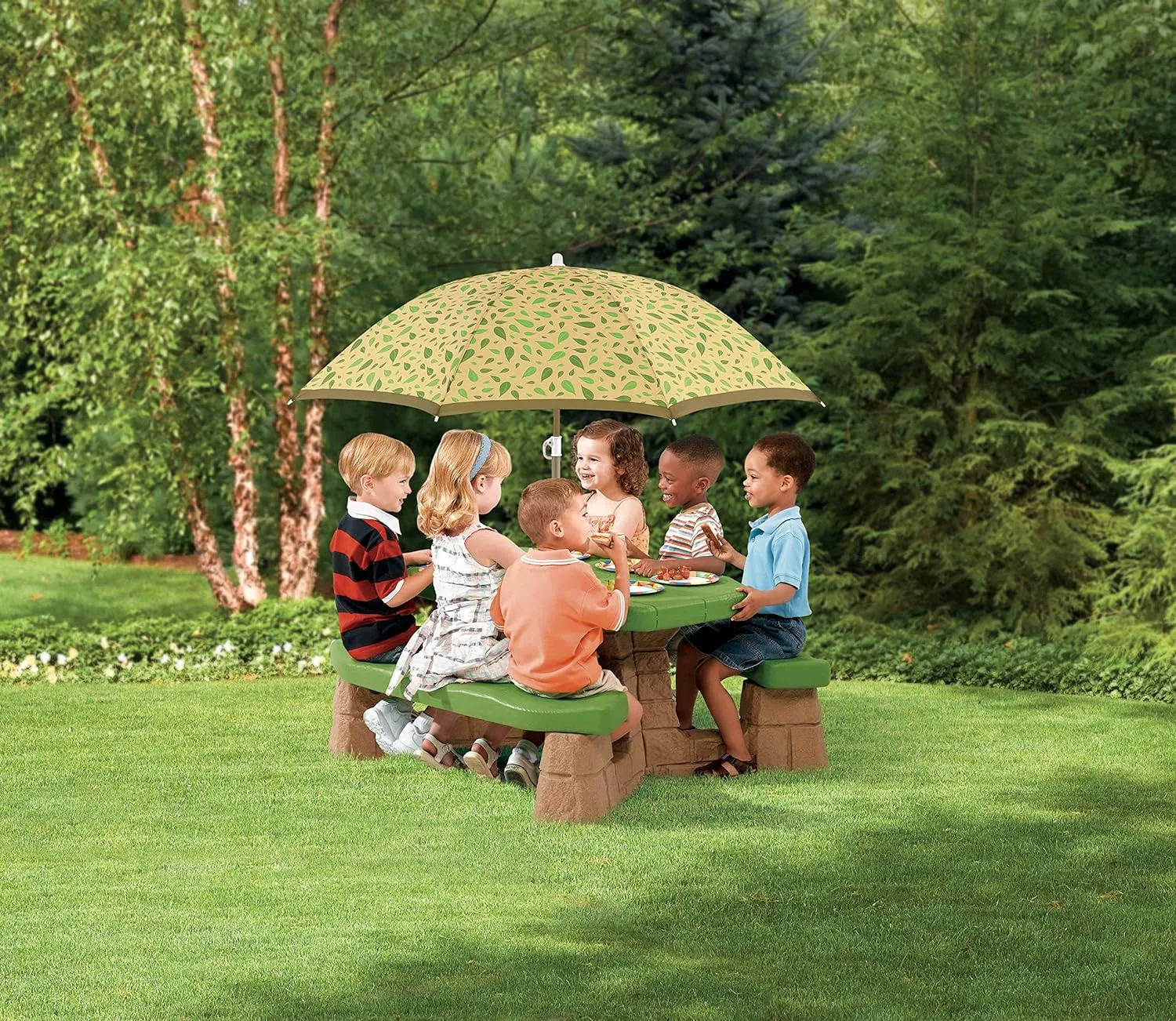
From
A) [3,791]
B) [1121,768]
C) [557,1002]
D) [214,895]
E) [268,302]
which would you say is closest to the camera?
[557,1002]

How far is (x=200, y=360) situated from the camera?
12.7 m

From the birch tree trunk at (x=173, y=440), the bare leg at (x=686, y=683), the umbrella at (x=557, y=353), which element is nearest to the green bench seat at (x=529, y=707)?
the bare leg at (x=686, y=683)

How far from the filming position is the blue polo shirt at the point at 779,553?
22.3 ft

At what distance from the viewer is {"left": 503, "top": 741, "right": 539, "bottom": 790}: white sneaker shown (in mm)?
6562

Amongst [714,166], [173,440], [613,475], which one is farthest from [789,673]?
[714,166]

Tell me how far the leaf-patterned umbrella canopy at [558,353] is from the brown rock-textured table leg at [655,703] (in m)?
1.01

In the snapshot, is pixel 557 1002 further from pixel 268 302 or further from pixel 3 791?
pixel 268 302

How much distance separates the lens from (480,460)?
6.47 metres

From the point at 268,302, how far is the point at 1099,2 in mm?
7285

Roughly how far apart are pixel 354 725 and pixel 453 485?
4.87 ft

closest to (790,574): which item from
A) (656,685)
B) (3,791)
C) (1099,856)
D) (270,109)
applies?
(656,685)

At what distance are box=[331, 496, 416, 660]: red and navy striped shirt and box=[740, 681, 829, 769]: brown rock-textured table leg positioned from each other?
1562 mm

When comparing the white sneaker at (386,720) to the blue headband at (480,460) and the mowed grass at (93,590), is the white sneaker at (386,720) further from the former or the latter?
the mowed grass at (93,590)

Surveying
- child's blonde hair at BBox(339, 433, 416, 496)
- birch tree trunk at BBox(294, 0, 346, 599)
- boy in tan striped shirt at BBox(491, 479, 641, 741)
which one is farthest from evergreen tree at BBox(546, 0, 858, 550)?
boy in tan striped shirt at BBox(491, 479, 641, 741)
